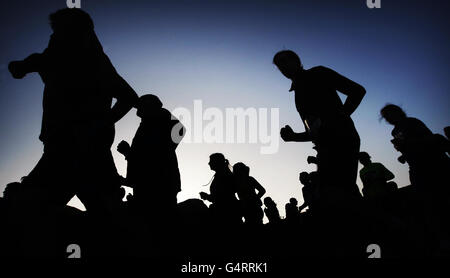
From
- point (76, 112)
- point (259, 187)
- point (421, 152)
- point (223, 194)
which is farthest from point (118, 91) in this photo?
point (259, 187)

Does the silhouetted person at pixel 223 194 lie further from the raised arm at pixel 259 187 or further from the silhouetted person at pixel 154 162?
the silhouetted person at pixel 154 162

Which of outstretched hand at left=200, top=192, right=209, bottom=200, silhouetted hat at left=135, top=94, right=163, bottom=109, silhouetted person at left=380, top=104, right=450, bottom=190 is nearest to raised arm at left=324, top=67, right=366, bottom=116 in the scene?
silhouetted person at left=380, top=104, right=450, bottom=190

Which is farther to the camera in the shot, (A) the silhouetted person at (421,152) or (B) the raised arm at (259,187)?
(B) the raised arm at (259,187)

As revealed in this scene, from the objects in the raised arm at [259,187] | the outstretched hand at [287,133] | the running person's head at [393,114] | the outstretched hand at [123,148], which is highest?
the running person's head at [393,114]

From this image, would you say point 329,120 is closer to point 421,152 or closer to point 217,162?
point 421,152

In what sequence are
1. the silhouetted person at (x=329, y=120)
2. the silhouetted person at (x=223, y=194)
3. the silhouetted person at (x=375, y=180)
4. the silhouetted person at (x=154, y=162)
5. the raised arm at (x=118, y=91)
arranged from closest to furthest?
the raised arm at (x=118, y=91) → the silhouetted person at (x=329, y=120) → the silhouetted person at (x=154, y=162) → the silhouetted person at (x=375, y=180) → the silhouetted person at (x=223, y=194)

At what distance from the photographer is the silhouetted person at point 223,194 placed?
5.18 meters

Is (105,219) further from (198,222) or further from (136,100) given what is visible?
(198,222)

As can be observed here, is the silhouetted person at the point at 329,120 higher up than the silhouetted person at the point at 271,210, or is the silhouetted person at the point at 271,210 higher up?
the silhouetted person at the point at 329,120

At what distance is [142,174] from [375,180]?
419 centimetres

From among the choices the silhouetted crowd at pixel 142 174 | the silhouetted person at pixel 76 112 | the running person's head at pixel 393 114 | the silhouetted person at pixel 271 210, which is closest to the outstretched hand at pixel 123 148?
the silhouetted crowd at pixel 142 174

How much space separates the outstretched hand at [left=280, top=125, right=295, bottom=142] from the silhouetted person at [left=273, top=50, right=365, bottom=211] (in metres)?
0.18

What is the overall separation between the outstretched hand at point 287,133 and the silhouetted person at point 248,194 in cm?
303

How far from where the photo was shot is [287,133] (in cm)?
279
